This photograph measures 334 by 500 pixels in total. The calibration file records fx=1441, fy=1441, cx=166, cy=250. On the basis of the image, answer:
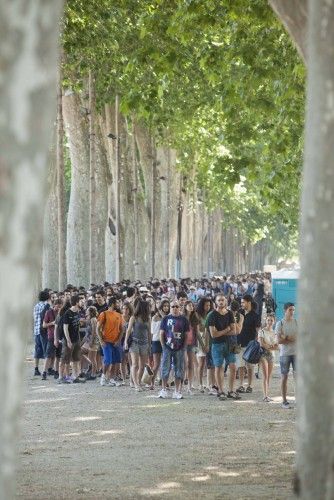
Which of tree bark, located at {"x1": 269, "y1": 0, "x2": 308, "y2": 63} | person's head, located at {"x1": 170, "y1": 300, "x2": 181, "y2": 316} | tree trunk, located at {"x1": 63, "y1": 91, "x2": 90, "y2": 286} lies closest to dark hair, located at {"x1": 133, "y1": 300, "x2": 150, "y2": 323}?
person's head, located at {"x1": 170, "y1": 300, "x2": 181, "y2": 316}

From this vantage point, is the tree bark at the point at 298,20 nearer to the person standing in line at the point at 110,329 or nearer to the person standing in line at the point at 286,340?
the person standing in line at the point at 286,340

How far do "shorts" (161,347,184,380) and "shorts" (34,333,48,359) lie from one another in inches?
165

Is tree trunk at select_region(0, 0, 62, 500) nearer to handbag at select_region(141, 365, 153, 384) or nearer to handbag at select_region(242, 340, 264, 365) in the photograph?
handbag at select_region(242, 340, 264, 365)

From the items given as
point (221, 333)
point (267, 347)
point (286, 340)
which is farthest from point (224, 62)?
point (267, 347)

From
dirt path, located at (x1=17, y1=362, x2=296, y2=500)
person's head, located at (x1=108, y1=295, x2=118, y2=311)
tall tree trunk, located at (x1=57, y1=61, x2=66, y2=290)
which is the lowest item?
dirt path, located at (x1=17, y1=362, x2=296, y2=500)

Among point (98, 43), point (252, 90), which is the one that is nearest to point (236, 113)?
point (252, 90)

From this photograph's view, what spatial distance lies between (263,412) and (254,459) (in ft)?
19.0

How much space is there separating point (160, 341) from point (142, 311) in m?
0.69

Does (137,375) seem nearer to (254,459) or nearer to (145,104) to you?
(145,104)

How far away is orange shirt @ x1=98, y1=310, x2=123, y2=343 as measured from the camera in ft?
86.4

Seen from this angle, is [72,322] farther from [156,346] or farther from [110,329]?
[156,346]

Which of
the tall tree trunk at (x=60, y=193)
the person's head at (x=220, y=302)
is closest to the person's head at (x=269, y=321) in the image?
the person's head at (x=220, y=302)

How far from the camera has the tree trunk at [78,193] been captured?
151ft

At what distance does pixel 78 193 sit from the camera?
4666 centimetres
